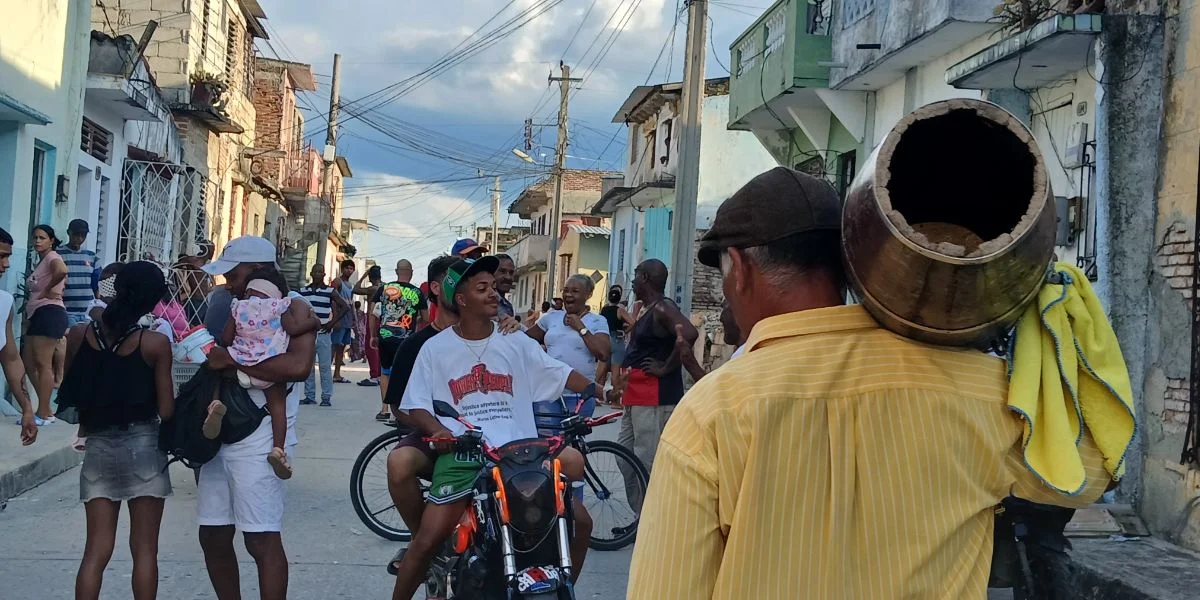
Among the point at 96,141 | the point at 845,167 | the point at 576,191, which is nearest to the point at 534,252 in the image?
the point at 576,191

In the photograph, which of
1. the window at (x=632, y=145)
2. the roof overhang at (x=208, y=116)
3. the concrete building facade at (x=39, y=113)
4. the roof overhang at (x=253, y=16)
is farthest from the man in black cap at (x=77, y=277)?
the window at (x=632, y=145)

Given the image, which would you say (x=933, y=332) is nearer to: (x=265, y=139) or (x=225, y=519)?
(x=225, y=519)

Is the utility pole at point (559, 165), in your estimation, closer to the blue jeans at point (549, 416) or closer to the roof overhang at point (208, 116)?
the roof overhang at point (208, 116)

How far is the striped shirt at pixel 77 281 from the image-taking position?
37.6 feet

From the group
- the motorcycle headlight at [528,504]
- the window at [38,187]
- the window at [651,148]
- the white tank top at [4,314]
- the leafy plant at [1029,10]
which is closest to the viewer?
the motorcycle headlight at [528,504]

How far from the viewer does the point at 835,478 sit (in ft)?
5.36

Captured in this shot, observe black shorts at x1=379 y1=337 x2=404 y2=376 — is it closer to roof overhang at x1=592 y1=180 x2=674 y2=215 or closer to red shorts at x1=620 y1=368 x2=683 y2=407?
red shorts at x1=620 y1=368 x2=683 y2=407

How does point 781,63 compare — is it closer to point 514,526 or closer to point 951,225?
point 514,526

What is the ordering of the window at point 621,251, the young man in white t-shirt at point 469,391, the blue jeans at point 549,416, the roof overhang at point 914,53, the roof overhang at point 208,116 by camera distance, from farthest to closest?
the window at point 621,251
the roof overhang at point 208,116
the roof overhang at point 914,53
the blue jeans at point 549,416
the young man in white t-shirt at point 469,391

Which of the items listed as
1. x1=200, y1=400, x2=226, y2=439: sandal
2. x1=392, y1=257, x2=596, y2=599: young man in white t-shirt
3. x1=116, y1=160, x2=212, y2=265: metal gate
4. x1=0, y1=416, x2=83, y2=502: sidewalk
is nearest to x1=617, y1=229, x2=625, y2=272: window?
x1=116, y1=160, x2=212, y2=265: metal gate

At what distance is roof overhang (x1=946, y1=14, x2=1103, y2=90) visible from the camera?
27.6ft

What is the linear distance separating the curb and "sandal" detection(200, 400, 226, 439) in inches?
161

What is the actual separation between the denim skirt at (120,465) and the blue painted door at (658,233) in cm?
2658

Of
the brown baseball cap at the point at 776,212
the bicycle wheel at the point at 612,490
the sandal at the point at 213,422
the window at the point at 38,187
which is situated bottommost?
the bicycle wheel at the point at 612,490
